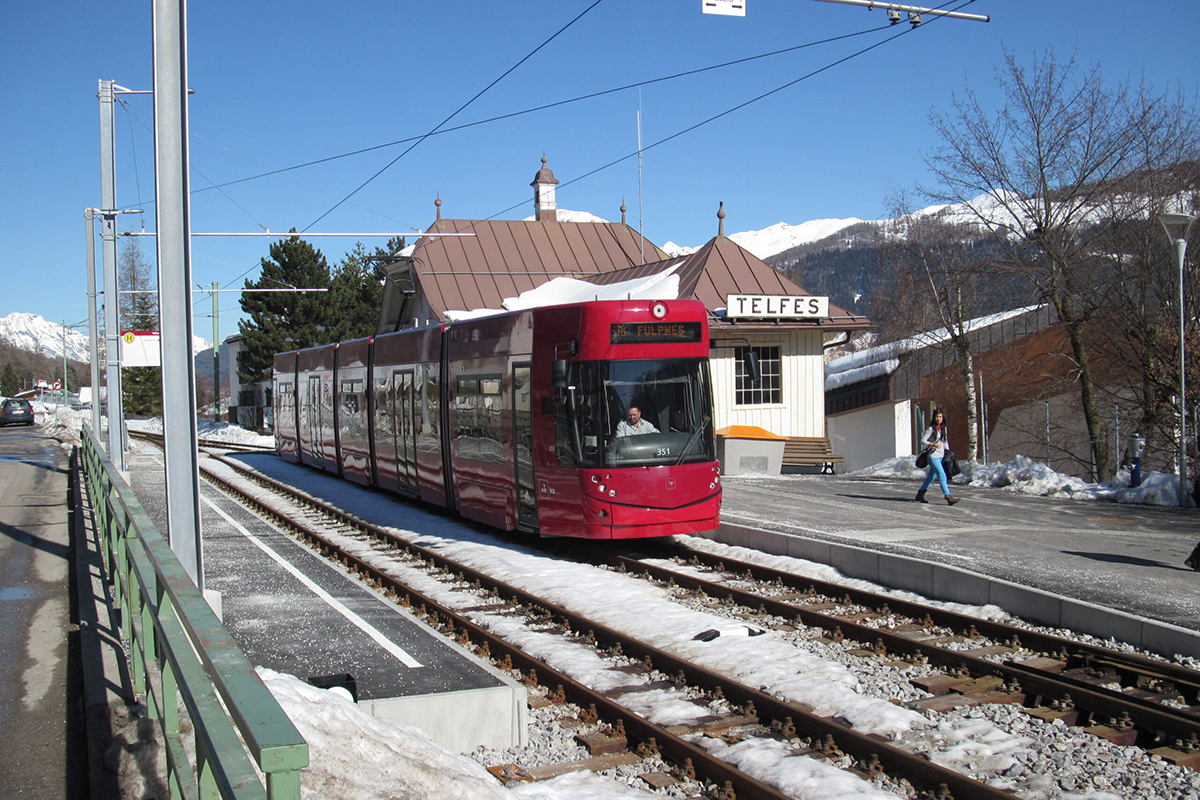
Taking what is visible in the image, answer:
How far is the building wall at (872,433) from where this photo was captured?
36.8 metres

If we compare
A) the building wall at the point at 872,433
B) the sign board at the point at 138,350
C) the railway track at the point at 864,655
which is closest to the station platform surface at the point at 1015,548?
the railway track at the point at 864,655

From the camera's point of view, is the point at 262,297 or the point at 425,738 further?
the point at 262,297

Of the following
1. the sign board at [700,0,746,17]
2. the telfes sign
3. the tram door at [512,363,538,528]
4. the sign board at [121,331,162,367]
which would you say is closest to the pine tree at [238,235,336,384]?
the sign board at [121,331,162,367]

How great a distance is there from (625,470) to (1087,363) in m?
14.8

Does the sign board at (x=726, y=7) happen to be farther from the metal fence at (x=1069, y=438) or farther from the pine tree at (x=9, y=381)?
the pine tree at (x=9, y=381)

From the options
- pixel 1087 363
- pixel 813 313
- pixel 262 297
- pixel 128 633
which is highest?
pixel 262 297

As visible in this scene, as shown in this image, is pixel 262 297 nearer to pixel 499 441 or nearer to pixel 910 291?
pixel 910 291

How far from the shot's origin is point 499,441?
14.0 meters

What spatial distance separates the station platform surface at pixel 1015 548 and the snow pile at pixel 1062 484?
1.68 feet

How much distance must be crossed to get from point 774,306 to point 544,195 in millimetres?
20767

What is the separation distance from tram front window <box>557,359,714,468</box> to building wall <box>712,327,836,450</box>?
51.8 feet

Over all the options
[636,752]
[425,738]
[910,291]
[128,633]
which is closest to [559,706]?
[636,752]

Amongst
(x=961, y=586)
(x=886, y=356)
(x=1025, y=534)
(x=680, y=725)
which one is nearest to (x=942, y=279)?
(x=886, y=356)

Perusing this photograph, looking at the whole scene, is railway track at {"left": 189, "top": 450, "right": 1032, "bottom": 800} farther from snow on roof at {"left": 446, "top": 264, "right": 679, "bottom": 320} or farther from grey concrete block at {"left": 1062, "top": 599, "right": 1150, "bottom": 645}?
snow on roof at {"left": 446, "top": 264, "right": 679, "bottom": 320}
